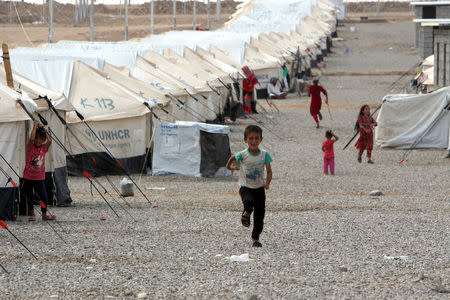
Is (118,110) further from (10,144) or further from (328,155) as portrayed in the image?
(10,144)

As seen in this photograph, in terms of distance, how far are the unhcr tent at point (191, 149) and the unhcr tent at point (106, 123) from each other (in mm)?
532

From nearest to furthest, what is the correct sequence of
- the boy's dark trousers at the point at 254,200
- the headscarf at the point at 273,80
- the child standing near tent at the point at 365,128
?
the boy's dark trousers at the point at 254,200
the child standing near tent at the point at 365,128
the headscarf at the point at 273,80

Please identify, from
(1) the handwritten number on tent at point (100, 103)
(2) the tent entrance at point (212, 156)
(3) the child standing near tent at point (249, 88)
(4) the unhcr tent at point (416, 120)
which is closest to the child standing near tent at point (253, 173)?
(2) the tent entrance at point (212, 156)

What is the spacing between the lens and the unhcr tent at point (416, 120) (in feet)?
71.6

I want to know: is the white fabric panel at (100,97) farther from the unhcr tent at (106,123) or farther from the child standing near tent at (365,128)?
the child standing near tent at (365,128)

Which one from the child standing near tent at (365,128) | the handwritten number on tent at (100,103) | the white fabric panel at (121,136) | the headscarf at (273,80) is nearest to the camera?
the white fabric panel at (121,136)

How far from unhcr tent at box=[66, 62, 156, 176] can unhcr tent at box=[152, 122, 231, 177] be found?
0.53 metres

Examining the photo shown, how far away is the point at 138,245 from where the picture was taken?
33.8 feet

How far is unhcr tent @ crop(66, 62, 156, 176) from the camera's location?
1786 cm

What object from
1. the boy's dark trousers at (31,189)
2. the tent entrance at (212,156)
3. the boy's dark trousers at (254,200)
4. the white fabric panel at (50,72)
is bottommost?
the tent entrance at (212,156)

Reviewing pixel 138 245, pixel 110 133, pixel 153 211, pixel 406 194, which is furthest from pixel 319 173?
pixel 138 245

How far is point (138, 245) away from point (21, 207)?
3.44 metres

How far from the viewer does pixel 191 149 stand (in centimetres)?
1820

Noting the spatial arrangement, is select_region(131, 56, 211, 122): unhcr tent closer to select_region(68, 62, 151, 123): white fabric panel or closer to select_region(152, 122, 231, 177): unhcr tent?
select_region(68, 62, 151, 123): white fabric panel
